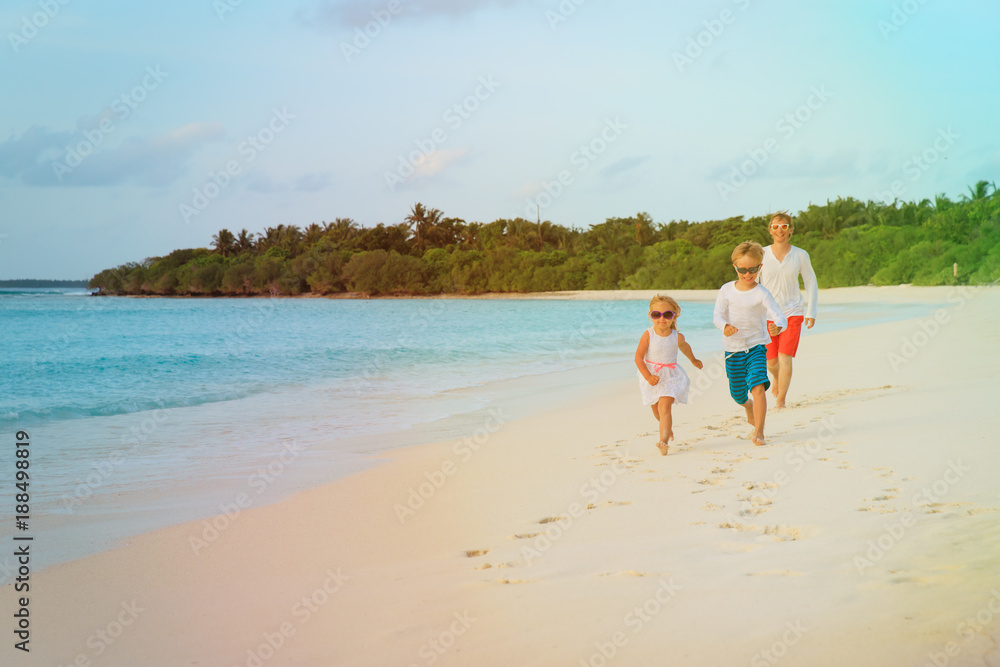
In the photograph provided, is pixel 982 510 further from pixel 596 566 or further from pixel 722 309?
pixel 722 309

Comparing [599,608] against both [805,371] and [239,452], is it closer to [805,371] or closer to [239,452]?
[239,452]

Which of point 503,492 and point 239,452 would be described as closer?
point 503,492

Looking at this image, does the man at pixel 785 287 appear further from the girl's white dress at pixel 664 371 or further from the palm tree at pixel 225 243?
the palm tree at pixel 225 243

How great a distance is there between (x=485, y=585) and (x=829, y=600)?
4.22 ft

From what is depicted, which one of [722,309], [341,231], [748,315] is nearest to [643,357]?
[722,309]

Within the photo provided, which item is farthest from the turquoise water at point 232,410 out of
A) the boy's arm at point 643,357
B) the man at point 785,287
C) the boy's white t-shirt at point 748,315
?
the boy's white t-shirt at point 748,315

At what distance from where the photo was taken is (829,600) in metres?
2.53

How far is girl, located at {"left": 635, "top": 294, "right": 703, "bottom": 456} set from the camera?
17.1 feet

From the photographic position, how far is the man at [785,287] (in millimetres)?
6406

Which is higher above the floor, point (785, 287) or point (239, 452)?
point (785, 287)

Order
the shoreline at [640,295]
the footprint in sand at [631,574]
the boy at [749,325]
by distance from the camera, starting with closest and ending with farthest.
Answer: the footprint in sand at [631,574] < the boy at [749,325] < the shoreline at [640,295]

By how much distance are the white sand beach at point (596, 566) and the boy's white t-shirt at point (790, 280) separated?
1.30 metres

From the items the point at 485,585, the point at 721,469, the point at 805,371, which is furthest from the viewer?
the point at 805,371

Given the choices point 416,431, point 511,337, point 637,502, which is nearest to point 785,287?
point 637,502
